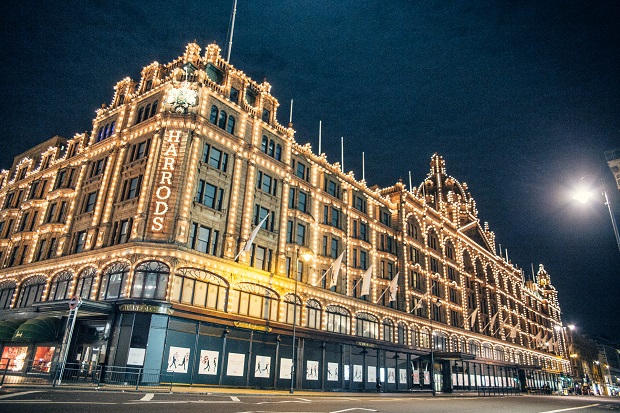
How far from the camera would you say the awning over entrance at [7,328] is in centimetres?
3309

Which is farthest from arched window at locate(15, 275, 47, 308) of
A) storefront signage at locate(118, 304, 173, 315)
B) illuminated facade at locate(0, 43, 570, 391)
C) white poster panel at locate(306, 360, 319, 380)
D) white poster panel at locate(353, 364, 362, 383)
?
white poster panel at locate(353, 364, 362, 383)

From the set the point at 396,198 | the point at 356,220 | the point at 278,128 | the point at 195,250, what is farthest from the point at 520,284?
the point at 195,250

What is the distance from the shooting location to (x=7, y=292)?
1629 inches

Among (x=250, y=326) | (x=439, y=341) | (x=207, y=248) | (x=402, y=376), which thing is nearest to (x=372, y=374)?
(x=402, y=376)

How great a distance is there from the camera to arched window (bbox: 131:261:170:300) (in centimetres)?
2928

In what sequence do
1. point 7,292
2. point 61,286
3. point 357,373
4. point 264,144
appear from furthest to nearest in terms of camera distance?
point 357,373 → point 264,144 → point 7,292 → point 61,286

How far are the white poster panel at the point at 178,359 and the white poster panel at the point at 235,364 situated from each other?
384 cm

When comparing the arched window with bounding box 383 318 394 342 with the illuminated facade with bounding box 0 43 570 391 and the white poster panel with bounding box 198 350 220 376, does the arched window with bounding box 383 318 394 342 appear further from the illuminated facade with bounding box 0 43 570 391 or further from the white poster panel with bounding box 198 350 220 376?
the white poster panel with bounding box 198 350 220 376

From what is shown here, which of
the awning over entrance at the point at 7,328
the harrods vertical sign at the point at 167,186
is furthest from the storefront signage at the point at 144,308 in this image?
the awning over entrance at the point at 7,328

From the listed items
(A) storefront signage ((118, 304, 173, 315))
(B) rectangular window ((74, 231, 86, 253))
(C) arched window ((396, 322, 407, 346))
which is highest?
(B) rectangular window ((74, 231, 86, 253))

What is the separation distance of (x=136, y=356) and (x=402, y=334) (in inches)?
1382

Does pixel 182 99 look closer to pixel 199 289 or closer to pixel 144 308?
pixel 199 289

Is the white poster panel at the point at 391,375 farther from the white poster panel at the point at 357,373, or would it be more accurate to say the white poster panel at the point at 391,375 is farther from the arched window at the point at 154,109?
the arched window at the point at 154,109

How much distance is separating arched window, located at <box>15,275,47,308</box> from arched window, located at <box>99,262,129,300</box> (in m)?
10.3
